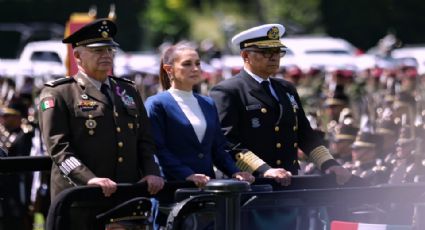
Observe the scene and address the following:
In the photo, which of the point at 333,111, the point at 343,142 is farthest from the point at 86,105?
the point at 333,111

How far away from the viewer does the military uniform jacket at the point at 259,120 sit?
7461mm

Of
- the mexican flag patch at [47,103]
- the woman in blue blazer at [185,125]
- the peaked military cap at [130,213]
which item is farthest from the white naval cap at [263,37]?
the peaked military cap at [130,213]

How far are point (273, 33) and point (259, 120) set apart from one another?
0.54 m

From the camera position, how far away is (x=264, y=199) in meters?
5.34

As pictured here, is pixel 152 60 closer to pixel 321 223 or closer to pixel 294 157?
pixel 294 157

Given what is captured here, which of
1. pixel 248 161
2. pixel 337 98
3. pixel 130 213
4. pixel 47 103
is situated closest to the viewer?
pixel 130 213

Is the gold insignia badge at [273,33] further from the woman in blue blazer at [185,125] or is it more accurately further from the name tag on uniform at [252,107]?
the woman in blue blazer at [185,125]

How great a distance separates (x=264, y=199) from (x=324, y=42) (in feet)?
96.6

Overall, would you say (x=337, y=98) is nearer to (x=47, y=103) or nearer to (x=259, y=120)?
(x=259, y=120)

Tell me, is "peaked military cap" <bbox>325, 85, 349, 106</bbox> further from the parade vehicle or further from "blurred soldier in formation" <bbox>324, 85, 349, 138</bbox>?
the parade vehicle

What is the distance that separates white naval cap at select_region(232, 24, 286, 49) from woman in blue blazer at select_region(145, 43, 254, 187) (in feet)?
1.74

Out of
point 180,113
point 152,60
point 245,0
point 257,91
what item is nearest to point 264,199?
point 180,113

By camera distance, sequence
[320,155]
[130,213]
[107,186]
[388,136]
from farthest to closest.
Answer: [388,136], [320,155], [130,213], [107,186]

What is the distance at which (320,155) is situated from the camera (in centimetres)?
748
